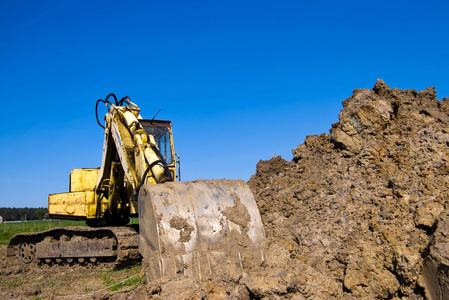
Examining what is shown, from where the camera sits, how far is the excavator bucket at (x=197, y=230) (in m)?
5.29

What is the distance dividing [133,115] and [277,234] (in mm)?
3390

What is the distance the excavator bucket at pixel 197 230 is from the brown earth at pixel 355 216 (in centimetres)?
23

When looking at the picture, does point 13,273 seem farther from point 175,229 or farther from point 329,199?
point 329,199

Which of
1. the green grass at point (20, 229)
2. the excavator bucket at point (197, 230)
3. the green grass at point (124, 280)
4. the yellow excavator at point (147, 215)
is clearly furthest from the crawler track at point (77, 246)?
the green grass at point (20, 229)

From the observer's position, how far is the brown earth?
4465mm

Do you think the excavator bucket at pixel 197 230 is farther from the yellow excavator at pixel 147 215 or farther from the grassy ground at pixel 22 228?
the grassy ground at pixel 22 228

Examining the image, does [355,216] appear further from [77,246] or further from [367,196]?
[77,246]

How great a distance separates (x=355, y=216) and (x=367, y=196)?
0.34 meters

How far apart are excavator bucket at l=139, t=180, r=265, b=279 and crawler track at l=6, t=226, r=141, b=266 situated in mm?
2077

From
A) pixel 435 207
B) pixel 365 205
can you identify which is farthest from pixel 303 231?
pixel 435 207

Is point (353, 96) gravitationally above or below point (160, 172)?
above

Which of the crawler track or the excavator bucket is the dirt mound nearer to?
the excavator bucket

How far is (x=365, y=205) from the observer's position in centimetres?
538

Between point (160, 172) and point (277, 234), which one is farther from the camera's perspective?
point (160, 172)
